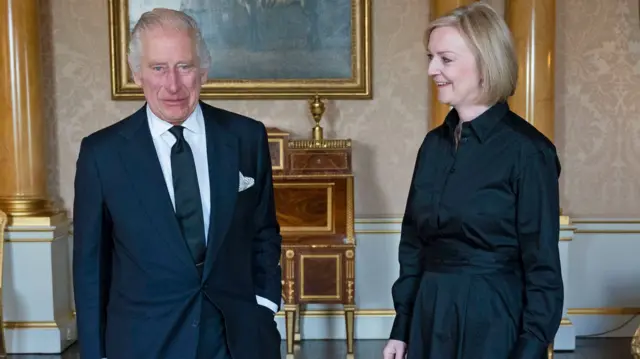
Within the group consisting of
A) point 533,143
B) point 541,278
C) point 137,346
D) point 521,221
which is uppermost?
point 533,143

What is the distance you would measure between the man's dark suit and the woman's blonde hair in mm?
629

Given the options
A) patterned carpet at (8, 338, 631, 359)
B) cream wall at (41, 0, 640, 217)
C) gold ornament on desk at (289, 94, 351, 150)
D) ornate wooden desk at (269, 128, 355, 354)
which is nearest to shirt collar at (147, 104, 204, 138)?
ornate wooden desk at (269, 128, 355, 354)

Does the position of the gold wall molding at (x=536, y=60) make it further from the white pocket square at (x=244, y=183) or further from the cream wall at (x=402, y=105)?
the white pocket square at (x=244, y=183)

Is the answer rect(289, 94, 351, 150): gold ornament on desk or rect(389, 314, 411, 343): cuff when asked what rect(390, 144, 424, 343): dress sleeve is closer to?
rect(389, 314, 411, 343): cuff

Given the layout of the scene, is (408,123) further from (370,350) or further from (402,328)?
(402,328)

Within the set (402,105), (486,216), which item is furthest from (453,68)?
(402,105)

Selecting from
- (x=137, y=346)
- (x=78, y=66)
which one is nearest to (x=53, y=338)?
(x=78, y=66)

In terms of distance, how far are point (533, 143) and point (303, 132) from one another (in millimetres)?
3042

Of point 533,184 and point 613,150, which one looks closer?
point 533,184

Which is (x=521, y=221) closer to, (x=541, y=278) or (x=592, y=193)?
(x=541, y=278)

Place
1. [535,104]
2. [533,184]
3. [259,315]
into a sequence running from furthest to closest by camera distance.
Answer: [535,104], [259,315], [533,184]

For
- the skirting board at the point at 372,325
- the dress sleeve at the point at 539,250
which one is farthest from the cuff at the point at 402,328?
the skirting board at the point at 372,325

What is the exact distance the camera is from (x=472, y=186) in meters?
1.67

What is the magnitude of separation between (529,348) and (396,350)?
0.39m
